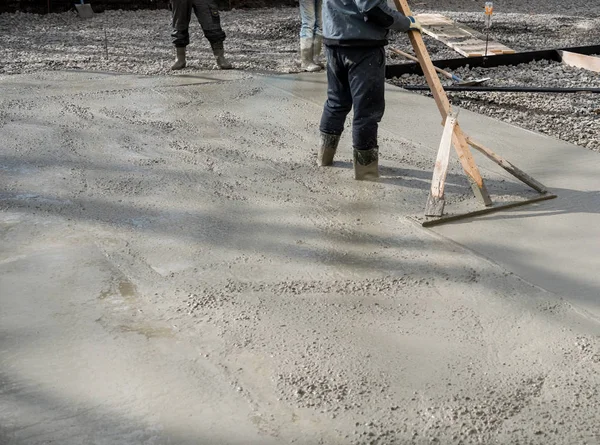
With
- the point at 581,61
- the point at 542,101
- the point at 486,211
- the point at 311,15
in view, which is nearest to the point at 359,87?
the point at 486,211

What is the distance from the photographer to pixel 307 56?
8.23m

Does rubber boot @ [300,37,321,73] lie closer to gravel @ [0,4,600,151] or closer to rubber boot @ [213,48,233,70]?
gravel @ [0,4,600,151]

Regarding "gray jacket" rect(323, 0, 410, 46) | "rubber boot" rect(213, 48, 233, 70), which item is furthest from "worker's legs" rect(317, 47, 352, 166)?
"rubber boot" rect(213, 48, 233, 70)

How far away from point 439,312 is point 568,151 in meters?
2.76

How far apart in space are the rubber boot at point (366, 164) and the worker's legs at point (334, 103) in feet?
0.89

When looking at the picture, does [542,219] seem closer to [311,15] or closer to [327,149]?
[327,149]

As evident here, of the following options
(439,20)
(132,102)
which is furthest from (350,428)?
(439,20)

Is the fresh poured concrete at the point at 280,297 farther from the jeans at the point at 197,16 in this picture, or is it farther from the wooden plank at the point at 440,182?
the jeans at the point at 197,16

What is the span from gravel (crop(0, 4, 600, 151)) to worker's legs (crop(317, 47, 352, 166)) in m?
2.11

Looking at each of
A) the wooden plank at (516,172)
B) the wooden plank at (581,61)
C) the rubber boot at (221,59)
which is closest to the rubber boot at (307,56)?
the rubber boot at (221,59)

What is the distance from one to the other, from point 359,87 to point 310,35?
3.69m

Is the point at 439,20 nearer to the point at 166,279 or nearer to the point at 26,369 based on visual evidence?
the point at 166,279

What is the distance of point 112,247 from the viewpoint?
12.8 ft

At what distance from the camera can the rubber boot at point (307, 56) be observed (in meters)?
8.15
